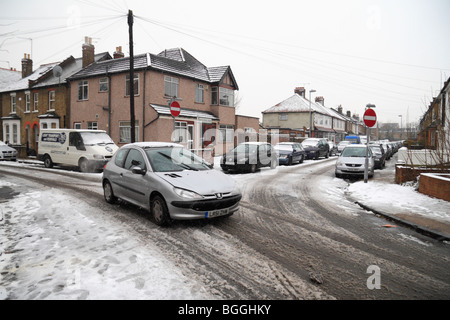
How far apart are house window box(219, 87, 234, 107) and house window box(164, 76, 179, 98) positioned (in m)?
4.83

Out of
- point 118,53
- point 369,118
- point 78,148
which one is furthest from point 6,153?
point 369,118

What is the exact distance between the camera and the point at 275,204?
8328 millimetres

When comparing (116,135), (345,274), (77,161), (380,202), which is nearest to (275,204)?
(380,202)

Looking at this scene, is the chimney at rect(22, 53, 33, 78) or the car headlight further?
the chimney at rect(22, 53, 33, 78)

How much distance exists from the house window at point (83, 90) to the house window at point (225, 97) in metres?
11.2

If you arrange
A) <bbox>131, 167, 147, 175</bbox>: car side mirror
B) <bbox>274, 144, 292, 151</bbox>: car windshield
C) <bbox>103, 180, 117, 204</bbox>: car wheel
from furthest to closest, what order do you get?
<bbox>274, 144, 292, 151</bbox>: car windshield
<bbox>103, 180, 117, 204</bbox>: car wheel
<bbox>131, 167, 147, 175</bbox>: car side mirror

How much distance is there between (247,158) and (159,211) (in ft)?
31.7

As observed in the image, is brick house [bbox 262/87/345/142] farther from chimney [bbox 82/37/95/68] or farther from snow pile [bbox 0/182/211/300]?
snow pile [bbox 0/182/211/300]

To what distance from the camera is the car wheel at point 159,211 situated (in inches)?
227

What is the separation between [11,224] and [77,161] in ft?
31.8

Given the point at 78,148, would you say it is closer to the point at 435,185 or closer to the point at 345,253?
the point at 345,253

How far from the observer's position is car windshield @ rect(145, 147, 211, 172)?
6.51 metres

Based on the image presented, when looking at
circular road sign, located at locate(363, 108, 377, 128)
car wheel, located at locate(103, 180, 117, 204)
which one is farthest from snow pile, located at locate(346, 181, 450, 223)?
car wheel, located at locate(103, 180, 117, 204)
